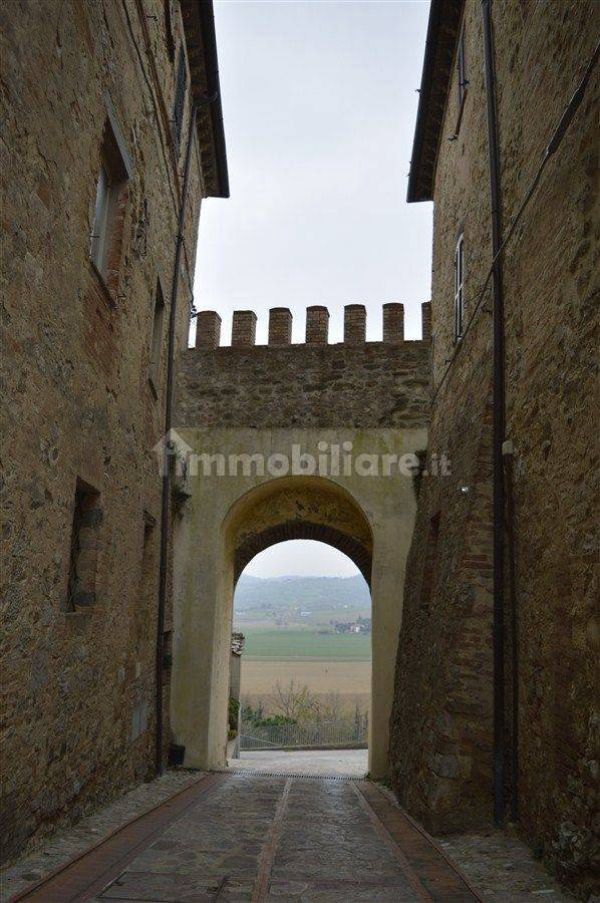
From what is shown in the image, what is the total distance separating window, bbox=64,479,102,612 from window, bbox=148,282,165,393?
2.49 metres

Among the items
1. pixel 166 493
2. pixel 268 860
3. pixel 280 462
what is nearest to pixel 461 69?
pixel 280 462

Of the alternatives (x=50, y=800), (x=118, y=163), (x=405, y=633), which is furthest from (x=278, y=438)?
(x=50, y=800)

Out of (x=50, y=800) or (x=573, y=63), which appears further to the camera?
(x=50, y=800)

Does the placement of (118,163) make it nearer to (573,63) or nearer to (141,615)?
(573,63)

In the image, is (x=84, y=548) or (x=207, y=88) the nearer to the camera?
(x=84, y=548)

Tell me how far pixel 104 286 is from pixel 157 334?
2823 mm

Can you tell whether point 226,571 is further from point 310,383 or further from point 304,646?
point 304,646

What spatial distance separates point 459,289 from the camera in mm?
7480

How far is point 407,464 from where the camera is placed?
955 cm

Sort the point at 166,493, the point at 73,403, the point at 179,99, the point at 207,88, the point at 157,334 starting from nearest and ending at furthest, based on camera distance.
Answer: the point at 73,403 < the point at 157,334 < the point at 166,493 < the point at 179,99 < the point at 207,88

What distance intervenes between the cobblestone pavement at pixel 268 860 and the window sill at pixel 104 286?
153 inches

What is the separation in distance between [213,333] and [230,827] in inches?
283

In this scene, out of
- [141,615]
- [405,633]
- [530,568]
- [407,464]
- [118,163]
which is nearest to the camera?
[530,568]

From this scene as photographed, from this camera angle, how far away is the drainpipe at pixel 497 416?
471 centimetres
